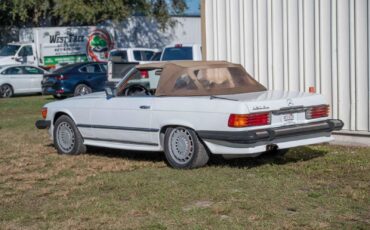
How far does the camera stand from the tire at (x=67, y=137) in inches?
406

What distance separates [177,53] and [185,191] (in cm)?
1347

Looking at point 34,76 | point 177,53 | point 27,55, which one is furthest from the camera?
point 27,55

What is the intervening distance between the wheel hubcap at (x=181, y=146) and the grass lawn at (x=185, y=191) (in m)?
0.26

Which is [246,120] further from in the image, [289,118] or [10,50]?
[10,50]

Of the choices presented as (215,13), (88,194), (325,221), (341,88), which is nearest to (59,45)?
(215,13)

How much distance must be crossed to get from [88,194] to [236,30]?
17.2 ft

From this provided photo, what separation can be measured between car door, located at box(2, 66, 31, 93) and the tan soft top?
1901 centimetres

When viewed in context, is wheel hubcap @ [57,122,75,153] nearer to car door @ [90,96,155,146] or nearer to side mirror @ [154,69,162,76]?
car door @ [90,96,155,146]

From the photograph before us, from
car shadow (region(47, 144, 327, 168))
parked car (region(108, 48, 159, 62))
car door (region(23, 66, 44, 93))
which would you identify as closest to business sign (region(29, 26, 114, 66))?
car door (region(23, 66, 44, 93))

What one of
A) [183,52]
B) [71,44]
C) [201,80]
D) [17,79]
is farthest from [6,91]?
[201,80]

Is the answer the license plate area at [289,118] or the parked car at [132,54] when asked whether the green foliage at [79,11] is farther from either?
the license plate area at [289,118]

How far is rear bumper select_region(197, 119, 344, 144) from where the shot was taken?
26.5 feet

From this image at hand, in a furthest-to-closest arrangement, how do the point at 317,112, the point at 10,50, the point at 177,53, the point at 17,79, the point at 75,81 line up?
the point at 10,50
the point at 17,79
the point at 75,81
the point at 177,53
the point at 317,112

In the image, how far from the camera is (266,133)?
8.18m
